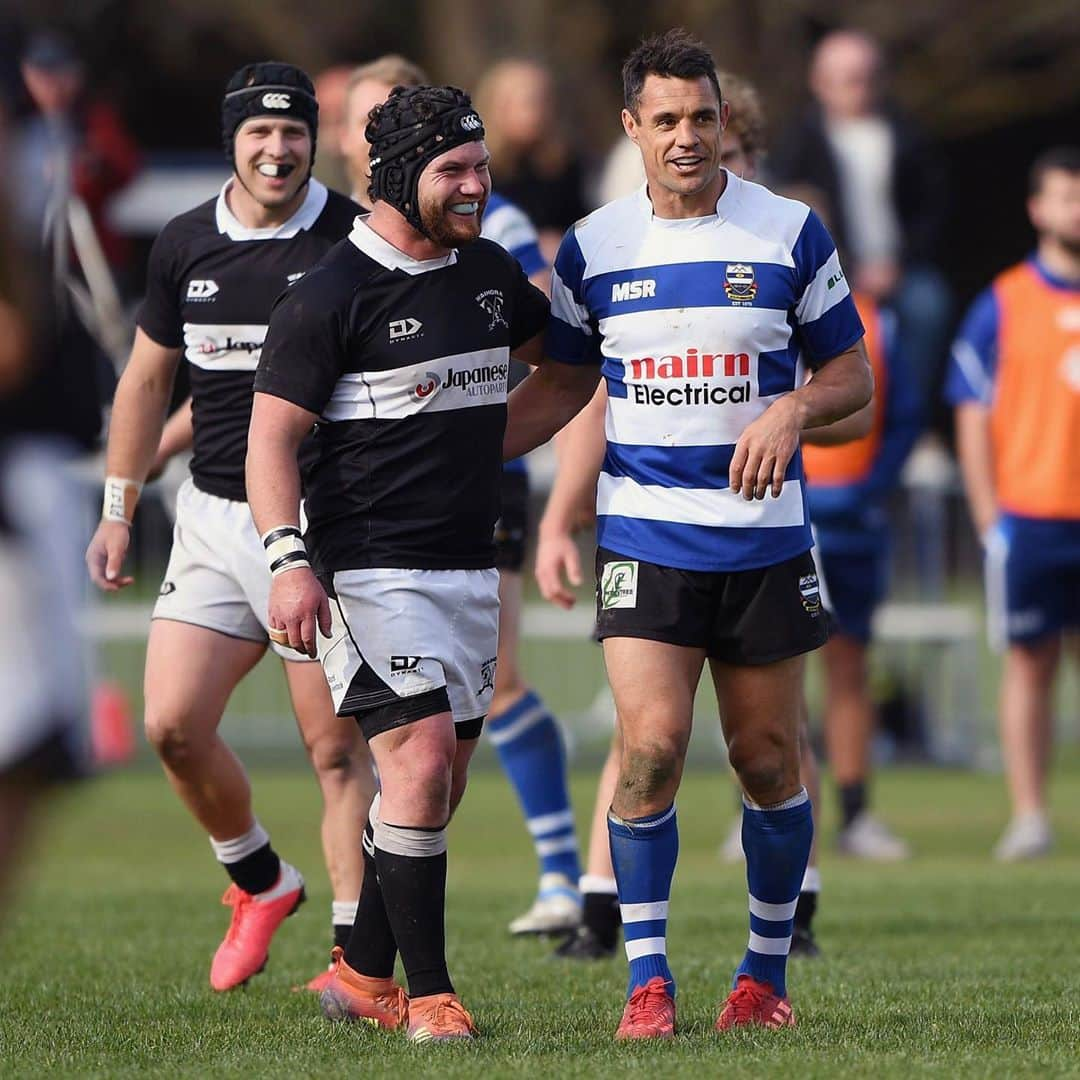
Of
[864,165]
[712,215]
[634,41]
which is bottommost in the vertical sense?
[712,215]

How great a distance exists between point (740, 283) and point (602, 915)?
2429 millimetres

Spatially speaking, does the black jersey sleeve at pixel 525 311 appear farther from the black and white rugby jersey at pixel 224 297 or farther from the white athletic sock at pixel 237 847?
the white athletic sock at pixel 237 847

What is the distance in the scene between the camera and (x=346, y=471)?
536 cm

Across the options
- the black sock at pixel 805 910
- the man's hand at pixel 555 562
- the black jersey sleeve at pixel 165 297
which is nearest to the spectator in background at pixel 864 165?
the black sock at pixel 805 910

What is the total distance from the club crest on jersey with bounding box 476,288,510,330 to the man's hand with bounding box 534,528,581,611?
3.03 ft

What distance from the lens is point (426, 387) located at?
5293mm

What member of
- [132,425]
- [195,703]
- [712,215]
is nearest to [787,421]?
[712,215]

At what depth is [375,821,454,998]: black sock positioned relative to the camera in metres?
5.30

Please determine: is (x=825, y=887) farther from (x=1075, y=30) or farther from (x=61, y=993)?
(x=1075, y=30)

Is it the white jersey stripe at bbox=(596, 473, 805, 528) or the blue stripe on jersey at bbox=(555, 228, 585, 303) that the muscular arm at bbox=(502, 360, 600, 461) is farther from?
the white jersey stripe at bbox=(596, 473, 805, 528)

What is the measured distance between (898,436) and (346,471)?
536 centimetres

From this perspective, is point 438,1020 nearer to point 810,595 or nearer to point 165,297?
point 810,595

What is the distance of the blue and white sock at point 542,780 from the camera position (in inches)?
303

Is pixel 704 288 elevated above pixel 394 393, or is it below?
above
